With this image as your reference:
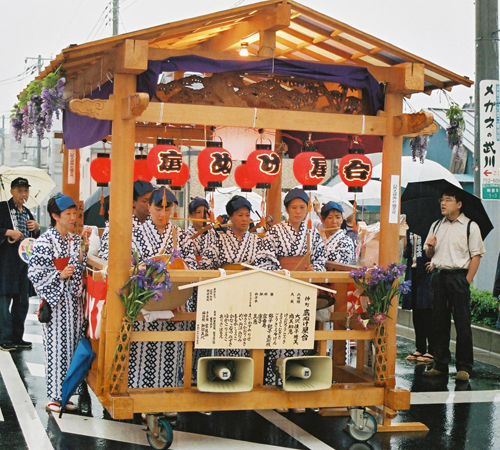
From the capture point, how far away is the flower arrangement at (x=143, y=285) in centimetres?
588

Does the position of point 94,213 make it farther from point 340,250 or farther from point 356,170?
point 356,170

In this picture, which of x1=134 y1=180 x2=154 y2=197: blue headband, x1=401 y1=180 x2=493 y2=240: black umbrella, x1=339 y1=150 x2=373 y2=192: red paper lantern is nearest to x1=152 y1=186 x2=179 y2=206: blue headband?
x1=134 y1=180 x2=154 y2=197: blue headband

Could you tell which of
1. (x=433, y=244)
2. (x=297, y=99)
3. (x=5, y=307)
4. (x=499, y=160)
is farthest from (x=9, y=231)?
(x=499, y=160)

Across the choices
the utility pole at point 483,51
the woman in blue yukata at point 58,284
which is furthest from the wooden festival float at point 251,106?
the utility pole at point 483,51

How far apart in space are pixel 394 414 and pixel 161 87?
3636 millimetres

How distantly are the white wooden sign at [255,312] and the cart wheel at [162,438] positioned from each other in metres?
Result: 0.69

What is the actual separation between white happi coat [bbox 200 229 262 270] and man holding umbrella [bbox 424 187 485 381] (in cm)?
278

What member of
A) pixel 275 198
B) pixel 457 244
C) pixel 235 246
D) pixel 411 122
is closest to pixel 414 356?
pixel 457 244

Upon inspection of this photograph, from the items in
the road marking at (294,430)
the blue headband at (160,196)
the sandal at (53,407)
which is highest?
the blue headband at (160,196)

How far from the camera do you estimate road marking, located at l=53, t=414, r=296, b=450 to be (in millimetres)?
5988

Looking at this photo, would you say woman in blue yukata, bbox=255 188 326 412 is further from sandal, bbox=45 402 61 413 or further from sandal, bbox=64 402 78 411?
sandal, bbox=45 402 61 413

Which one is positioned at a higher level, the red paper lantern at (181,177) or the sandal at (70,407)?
the red paper lantern at (181,177)

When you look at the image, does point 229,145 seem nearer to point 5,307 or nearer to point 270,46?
point 270,46

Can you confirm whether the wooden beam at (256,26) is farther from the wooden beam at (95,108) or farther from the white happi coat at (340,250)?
the white happi coat at (340,250)
